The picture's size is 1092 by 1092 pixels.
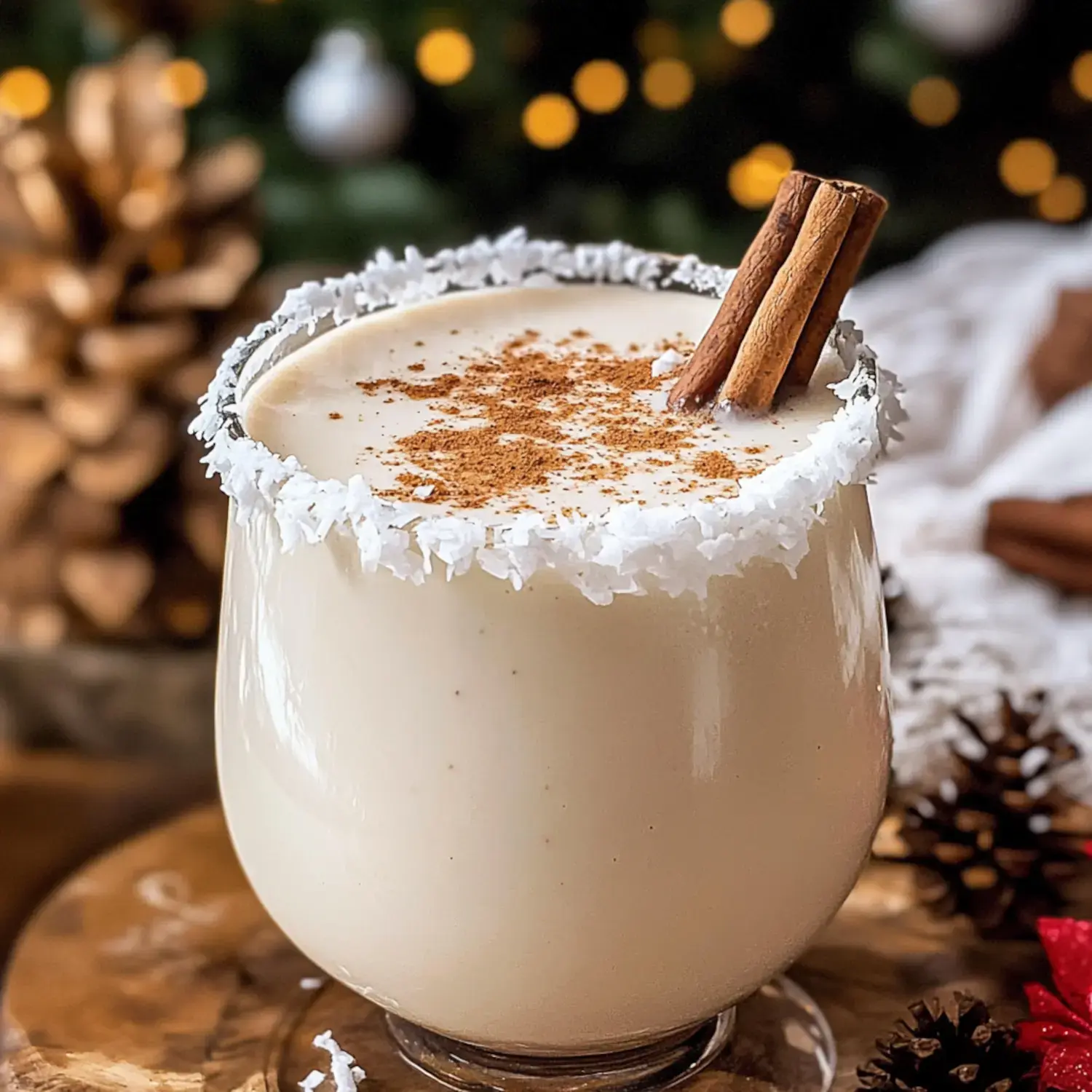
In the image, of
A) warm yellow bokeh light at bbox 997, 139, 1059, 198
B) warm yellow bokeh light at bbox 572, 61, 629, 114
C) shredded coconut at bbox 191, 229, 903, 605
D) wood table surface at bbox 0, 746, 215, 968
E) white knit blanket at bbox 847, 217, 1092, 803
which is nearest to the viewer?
shredded coconut at bbox 191, 229, 903, 605

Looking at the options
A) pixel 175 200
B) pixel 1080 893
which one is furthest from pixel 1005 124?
pixel 1080 893

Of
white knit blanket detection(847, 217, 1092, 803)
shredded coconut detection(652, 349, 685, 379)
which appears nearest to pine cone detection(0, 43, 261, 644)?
white knit blanket detection(847, 217, 1092, 803)

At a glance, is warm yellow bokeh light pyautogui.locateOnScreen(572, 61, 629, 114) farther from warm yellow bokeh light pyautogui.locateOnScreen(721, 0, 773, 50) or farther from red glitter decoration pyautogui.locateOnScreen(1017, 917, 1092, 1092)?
red glitter decoration pyautogui.locateOnScreen(1017, 917, 1092, 1092)

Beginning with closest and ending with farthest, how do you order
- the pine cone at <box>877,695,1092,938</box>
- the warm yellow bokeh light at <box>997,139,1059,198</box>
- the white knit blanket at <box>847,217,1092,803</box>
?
the pine cone at <box>877,695,1092,938</box>, the white knit blanket at <box>847,217,1092,803</box>, the warm yellow bokeh light at <box>997,139,1059,198</box>

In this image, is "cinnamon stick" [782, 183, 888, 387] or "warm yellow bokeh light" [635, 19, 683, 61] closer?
"cinnamon stick" [782, 183, 888, 387]

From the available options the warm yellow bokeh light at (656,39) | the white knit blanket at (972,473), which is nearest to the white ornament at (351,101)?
the warm yellow bokeh light at (656,39)

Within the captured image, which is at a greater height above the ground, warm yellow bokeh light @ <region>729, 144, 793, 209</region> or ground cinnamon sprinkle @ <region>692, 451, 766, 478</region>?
ground cinnamon sprinkle @ <region>692, 451, 766, 478</region>

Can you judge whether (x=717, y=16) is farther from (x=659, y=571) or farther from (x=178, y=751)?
(x=659, y=571)

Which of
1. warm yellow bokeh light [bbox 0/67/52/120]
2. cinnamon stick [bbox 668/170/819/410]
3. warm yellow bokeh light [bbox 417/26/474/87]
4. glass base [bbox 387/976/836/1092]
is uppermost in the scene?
cinnamon stick [bbox 668/170/819/410]

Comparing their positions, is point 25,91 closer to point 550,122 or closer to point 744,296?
point 550,122
